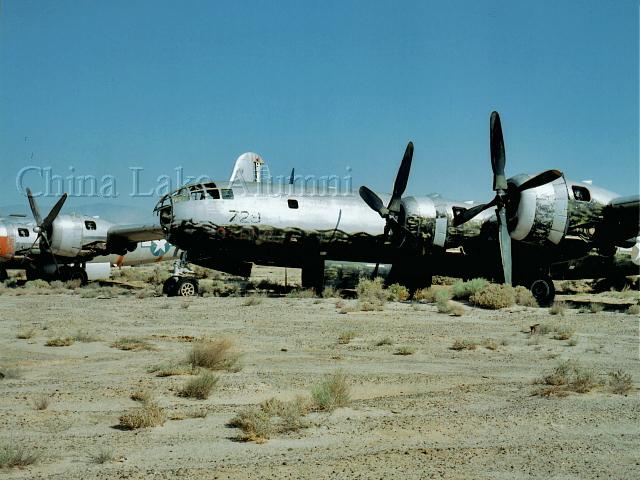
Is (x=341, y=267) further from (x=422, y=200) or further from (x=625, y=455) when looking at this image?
(x=625, y=455)

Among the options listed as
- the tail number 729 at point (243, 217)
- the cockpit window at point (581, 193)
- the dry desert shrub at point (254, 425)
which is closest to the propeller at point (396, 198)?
the tail number 729 at point (243, 217)

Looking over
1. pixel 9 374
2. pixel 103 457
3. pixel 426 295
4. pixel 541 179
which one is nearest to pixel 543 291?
pixel 426 295

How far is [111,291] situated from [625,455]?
23717 millimetres

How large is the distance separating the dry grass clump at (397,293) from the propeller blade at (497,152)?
17.8ft

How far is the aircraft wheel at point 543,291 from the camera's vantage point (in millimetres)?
20250

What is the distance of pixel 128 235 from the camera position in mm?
29500

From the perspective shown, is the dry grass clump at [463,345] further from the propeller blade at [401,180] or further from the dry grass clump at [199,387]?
the propeller blade at [401,180]

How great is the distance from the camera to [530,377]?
9.30 m

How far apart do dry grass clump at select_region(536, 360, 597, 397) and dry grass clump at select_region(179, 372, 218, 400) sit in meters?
4.45

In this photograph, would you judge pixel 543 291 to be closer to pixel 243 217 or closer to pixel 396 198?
pixel 396 198

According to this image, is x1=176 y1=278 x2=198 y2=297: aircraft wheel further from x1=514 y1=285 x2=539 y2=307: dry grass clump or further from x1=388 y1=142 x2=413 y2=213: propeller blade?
x1=514 y1=285 x2=539 y2=307: dry grass clump

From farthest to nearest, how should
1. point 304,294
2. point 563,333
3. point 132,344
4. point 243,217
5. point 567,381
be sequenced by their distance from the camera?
point 304,294, point 243,217, point 563,333, point 132,344, point 567,381

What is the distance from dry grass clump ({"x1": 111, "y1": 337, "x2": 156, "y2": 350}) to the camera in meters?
11.3

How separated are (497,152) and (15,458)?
1646 cm
